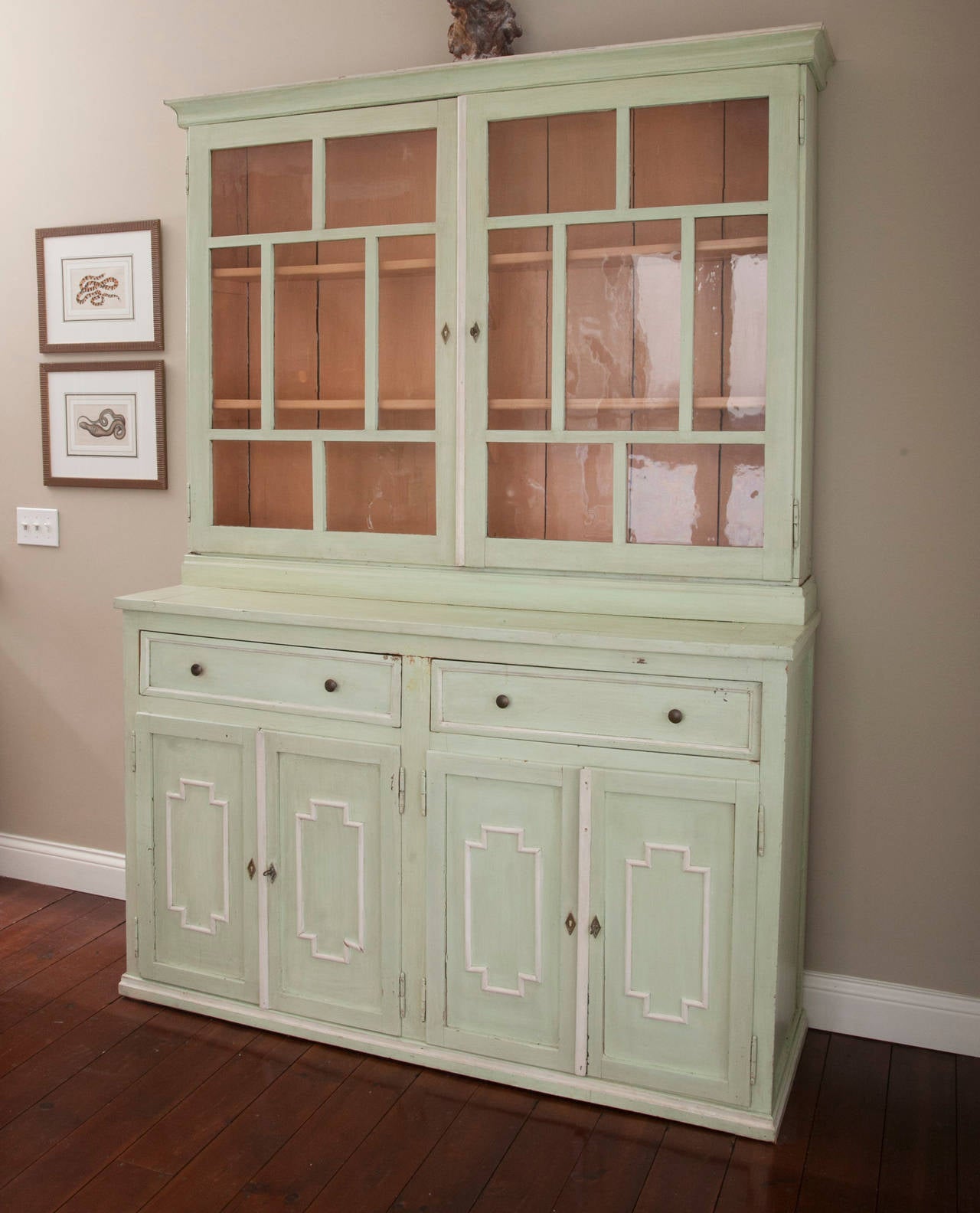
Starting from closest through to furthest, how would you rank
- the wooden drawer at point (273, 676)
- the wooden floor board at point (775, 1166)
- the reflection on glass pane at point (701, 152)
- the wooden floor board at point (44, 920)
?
the wooden floor board at point (775, 1166) < the reflection on glass pane at point (701, 152) < the wooden drawer at point (273, 676) < the wooden floor board at point (44, 920)

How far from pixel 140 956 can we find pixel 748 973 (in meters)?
1.38

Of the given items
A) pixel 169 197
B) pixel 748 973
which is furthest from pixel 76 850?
pixel 748 973

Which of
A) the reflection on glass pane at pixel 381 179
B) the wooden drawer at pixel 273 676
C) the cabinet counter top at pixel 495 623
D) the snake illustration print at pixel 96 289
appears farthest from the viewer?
the snake illustration print at pixel 96 289

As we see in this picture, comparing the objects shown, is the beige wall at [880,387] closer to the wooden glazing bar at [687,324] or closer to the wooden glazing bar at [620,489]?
the wooden glazing bar at [687,324]

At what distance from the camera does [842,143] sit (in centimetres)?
234

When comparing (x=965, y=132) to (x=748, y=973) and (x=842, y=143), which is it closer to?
(x=842, y=143)

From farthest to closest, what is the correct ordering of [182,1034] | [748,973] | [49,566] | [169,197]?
1. [49,566]
2. [169,197]
3. [182,1034]
4. [748,973]

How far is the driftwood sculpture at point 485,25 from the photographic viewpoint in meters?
2.44

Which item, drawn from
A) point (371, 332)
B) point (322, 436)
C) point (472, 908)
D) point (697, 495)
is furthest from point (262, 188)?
point (472, 908)

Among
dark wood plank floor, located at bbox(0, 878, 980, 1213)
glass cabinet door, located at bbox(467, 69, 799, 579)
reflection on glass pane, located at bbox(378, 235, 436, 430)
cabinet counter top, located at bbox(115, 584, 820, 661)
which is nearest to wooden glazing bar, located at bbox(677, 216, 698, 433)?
glass cabinet door, located at bbox(467, 69, 799, 579)

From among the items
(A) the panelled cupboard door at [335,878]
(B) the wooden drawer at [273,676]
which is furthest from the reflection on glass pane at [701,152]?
(A) the panelled cupboard door at [335,878]

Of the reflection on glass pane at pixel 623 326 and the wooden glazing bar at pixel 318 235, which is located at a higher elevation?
the wooden glazing bar at pixel 318 235

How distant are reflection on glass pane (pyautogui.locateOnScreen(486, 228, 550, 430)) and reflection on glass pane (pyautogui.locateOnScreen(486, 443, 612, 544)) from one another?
0.22 feet

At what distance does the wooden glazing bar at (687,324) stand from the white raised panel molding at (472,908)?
2.88 ft
